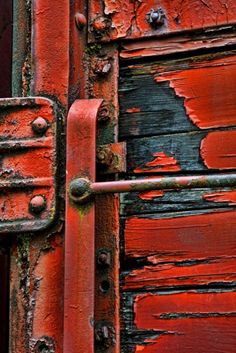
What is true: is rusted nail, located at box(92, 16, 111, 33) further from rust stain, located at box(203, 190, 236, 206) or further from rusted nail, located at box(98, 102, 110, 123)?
rust stain, located at box(203, 190, 236, 206)

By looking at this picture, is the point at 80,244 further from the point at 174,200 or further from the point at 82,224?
the point at 174,200

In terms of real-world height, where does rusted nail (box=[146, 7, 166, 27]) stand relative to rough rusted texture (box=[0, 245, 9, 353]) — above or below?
above

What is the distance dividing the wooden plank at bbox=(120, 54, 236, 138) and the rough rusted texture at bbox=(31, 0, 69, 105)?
11 centimetres

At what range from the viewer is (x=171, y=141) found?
55.0 inches

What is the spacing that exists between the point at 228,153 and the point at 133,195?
0.18 metres

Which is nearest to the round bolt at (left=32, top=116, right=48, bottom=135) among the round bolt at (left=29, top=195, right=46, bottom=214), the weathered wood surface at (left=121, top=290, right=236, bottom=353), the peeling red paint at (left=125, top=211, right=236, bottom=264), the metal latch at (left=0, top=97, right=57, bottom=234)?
the metal latch at (left=0, top=97, right=57, bottom=234)

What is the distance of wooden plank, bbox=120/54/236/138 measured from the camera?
4.48 feet

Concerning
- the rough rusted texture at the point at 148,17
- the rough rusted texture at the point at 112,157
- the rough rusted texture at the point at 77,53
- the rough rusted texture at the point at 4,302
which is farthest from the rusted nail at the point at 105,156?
the rough rusted texture at the point at 4,302

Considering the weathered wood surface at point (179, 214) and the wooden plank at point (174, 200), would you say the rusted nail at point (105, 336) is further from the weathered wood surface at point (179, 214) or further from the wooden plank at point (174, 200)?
the wooden plank at point (174, 200)

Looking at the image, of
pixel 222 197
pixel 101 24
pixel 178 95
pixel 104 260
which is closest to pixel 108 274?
pixel 104 260

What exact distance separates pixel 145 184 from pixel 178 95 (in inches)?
8.9

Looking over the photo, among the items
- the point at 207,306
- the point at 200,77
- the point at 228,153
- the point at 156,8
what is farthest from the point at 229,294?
the point at 156,8

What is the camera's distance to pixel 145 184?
1.25 metres

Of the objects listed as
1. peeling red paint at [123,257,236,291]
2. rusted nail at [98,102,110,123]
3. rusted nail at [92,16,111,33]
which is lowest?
peeling red paint at [123,257,236,291]
